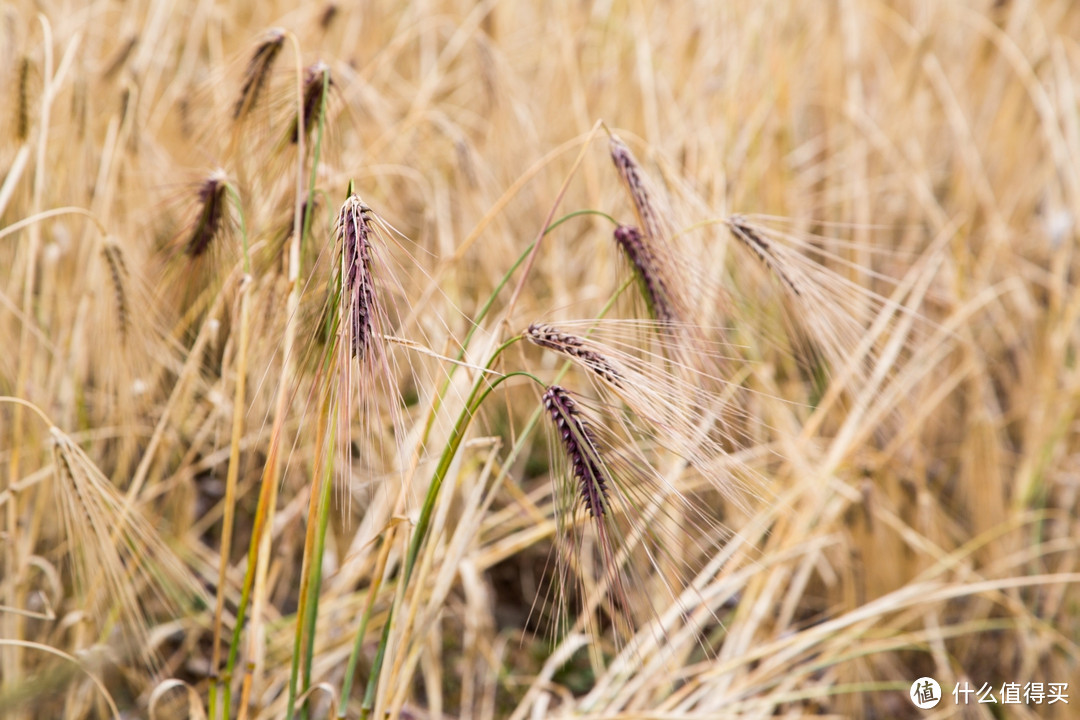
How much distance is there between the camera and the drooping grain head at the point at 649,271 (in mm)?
858

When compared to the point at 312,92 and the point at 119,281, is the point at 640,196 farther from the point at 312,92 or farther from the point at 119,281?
the point at 119,281

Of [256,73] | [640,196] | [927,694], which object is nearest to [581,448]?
[640,196]

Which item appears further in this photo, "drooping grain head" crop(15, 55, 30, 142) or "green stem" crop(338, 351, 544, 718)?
"drooping grain head" crop(15, 55, 30, 142)

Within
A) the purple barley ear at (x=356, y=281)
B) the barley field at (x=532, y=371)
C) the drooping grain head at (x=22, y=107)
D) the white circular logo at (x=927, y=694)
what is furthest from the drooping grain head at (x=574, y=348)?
the white circular logo at (x=927, y=694)

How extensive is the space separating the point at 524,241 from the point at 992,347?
3.87 ft

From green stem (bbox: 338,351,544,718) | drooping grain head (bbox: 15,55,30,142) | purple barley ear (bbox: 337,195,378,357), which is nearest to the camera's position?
purple barley ear (bbox: 337,195,378,357)

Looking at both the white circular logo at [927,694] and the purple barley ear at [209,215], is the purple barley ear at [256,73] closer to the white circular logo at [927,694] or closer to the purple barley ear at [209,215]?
the purple barley ear at [209,215]

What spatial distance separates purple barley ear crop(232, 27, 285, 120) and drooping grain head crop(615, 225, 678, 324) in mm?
509

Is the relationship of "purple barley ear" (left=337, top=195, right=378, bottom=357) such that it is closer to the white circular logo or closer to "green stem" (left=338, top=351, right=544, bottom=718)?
"green stem" (left=338, top=351, right=544, bottom=718)

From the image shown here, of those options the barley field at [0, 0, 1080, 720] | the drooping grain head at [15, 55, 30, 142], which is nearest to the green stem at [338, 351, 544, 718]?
the barley field at [0, 0, 1080, 720]

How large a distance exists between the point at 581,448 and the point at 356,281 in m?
0.22

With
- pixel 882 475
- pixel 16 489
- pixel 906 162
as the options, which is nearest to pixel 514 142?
pixel 906 162

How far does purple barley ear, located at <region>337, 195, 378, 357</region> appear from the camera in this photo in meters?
0.58

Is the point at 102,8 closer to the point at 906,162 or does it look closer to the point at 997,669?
the point at 906,162
